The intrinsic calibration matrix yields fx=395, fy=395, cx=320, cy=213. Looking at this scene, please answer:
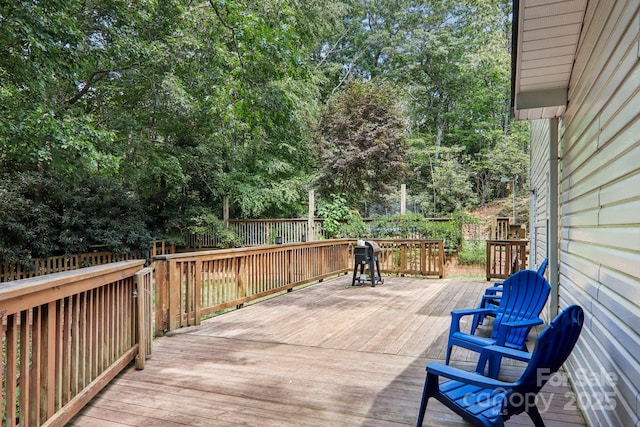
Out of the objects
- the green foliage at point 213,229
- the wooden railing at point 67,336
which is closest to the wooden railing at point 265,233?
the green foliage at point 213,229

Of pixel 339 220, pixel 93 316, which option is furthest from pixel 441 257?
pixel 93 316

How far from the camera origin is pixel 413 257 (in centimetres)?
973

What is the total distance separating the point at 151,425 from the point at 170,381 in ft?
2.39

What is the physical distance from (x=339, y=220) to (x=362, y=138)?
8.62ft

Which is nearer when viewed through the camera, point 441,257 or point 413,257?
point 441,257

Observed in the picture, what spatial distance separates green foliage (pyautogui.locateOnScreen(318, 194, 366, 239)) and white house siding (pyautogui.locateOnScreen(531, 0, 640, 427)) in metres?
8.59

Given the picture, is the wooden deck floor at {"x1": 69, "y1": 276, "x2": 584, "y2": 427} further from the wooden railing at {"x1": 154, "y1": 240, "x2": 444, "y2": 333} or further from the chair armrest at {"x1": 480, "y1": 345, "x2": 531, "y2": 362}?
the chair armrest at {"x1": 480, "y1": 345, "x2": 531, "y2": 362}

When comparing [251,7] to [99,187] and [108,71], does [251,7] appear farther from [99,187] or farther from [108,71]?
[99,187]

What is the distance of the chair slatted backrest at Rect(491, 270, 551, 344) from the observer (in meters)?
3.40

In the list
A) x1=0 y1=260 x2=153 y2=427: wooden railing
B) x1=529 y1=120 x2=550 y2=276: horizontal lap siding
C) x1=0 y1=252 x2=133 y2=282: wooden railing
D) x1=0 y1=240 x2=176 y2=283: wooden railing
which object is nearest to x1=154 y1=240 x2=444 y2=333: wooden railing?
x1=0 y1=260 x2=153 y2=427: wooden railing

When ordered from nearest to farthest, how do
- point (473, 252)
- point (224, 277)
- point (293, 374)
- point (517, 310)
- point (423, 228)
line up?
1. point (293, 374)
2. point (517, 310)
3. point (224, 277)
4. point (473, 252)
5. point (423, 228)

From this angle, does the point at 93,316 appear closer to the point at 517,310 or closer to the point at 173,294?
the point at 173,294

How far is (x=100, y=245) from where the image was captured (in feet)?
31.0

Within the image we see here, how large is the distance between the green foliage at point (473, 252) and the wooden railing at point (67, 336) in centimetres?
931
